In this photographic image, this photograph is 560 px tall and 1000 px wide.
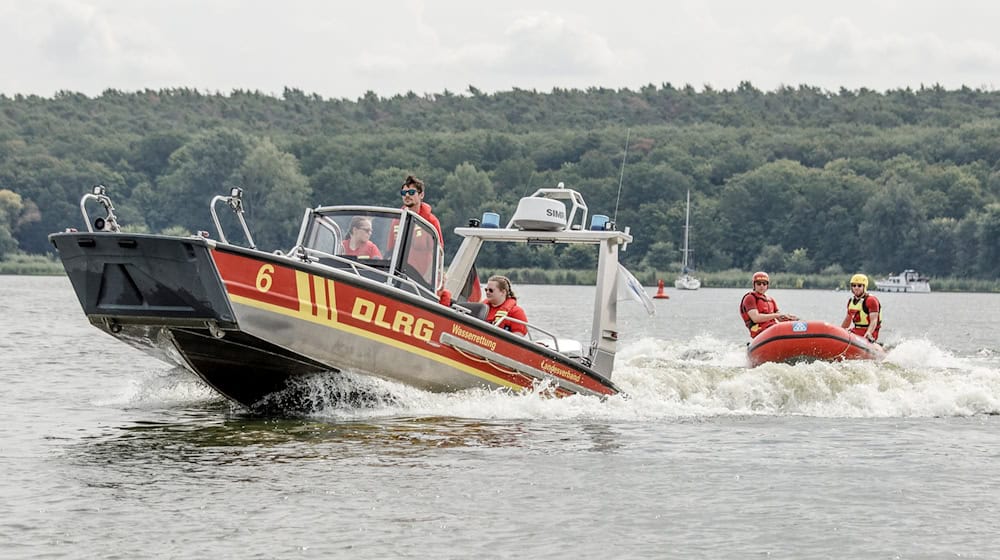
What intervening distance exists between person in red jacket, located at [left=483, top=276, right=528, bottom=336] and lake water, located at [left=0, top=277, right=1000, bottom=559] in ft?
2.86

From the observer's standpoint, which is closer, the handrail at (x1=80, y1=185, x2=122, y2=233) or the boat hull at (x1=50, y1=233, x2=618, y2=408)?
the handrail at (x1=80, y1=185, x2=122, y2=233)

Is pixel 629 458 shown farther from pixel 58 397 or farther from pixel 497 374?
pixel 58 397

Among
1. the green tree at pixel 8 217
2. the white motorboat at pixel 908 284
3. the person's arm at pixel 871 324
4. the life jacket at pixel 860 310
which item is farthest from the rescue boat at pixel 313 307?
the green tree at pixel 8 217

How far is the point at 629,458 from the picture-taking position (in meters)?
13.2

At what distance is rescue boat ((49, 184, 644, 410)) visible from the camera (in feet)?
42.0

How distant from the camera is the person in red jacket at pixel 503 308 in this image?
16.1 meters

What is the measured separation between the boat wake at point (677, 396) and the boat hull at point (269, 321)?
0.22m

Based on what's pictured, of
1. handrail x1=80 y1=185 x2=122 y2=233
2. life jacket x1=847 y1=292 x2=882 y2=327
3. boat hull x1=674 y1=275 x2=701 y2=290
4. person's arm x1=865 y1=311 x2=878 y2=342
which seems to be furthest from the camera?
boat hull x1=674 y1=275 x2=701 y2=290

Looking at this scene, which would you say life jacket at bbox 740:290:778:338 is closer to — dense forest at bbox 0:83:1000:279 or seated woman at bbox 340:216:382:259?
seated woman at bbox 340:216:382:259

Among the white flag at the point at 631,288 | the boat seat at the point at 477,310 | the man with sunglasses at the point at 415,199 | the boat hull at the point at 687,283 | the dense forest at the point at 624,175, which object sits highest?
the dense forest at the point at 624,175

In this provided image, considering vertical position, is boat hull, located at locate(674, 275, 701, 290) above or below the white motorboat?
below

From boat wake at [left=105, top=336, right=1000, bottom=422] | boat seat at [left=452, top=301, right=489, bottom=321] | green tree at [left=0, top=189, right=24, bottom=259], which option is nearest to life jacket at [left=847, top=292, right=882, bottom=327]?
boat wake at [left=105, top=336, right=1000, bottom=422]

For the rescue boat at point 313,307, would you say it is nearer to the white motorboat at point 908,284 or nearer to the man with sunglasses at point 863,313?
the man with sunglasses at point 863,313

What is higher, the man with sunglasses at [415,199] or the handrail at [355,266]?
the man with sunglasses at [415,199]
